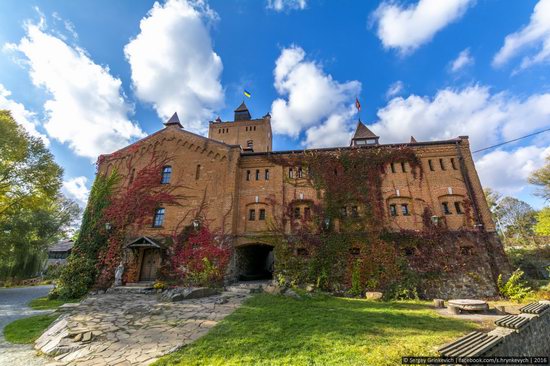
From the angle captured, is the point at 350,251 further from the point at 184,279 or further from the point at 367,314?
the point at 184,279

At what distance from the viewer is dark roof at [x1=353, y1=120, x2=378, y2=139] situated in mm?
20719

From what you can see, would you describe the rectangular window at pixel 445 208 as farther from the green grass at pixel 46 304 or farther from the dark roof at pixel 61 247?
the dark roof at pixel 61 247

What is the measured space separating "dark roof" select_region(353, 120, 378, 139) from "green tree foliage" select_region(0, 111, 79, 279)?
2429 cm

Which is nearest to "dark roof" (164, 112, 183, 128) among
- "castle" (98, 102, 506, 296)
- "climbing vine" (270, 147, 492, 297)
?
"castle" (98, 102, 506, 296)

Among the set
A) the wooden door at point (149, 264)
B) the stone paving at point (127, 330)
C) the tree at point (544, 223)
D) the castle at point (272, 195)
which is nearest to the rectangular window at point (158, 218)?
the castle at point (272, 195)

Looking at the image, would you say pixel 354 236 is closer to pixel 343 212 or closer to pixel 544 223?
pixel 343 212

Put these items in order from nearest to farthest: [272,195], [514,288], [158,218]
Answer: [514,288], [272,195], [158,218]

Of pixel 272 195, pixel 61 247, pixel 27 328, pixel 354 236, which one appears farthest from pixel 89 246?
pixel 61 247

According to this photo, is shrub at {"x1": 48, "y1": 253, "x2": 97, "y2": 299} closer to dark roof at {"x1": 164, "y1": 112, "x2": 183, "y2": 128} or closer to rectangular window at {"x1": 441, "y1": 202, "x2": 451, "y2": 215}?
dark roof at {"x1": 164, "y1": 112, "x2": 183, "y2": 128}

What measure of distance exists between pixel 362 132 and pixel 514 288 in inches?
558

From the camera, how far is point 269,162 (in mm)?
16859

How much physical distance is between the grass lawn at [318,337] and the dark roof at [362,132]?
1505cm

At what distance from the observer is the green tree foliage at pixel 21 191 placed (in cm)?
1612

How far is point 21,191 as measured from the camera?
17297 millimetres
